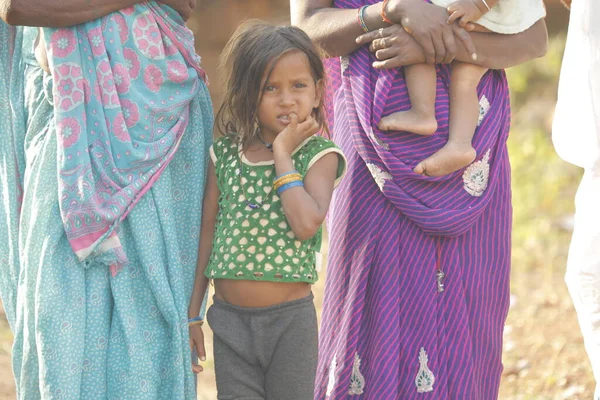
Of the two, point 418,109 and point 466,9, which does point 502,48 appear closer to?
point 466,9

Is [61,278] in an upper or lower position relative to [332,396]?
upper

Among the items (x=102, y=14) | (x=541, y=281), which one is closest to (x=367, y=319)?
(x=102, y=14)

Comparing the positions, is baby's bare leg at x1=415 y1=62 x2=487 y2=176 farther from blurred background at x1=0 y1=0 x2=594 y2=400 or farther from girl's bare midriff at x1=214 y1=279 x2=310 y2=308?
blurred background at x1=0 y1=0 x2=594 y2=400

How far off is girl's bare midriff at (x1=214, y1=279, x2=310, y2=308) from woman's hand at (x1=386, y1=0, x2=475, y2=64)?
802 millimetres

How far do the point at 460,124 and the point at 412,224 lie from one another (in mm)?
341

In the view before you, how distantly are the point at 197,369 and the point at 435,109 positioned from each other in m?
1.07

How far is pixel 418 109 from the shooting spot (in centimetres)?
294

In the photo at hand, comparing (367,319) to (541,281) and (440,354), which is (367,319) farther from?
(541,281)

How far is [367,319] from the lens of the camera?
308 cm

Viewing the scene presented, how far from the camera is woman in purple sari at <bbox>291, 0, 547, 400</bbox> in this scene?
2949 mm

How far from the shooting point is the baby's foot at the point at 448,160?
9.55 ft

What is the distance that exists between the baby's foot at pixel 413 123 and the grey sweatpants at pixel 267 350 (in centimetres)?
59

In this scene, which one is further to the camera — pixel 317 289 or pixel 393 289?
pixel 317 289

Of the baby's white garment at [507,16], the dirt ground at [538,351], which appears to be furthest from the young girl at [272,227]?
the dirt ground at [538,351]
